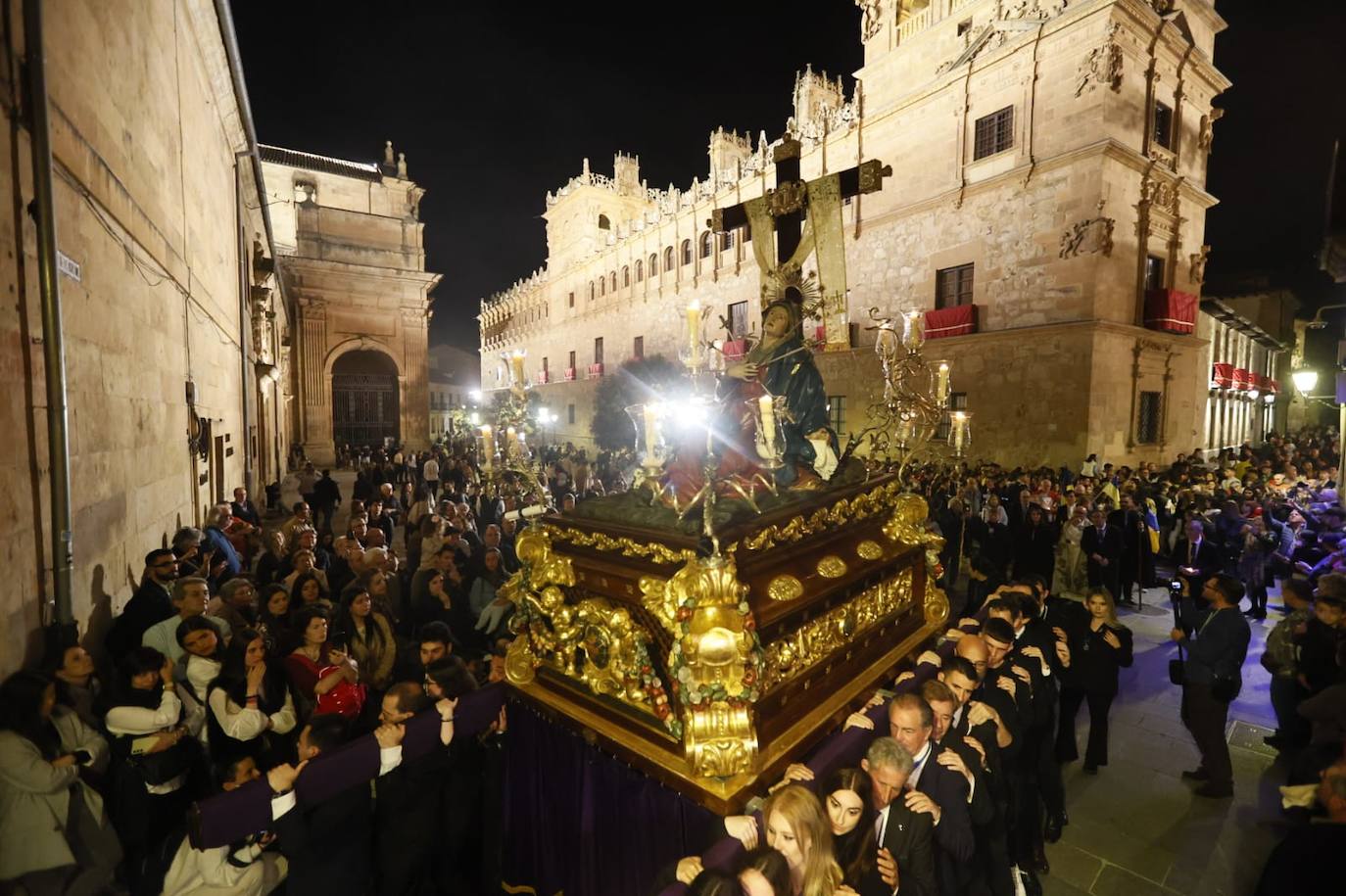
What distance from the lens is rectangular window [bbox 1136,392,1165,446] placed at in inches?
623

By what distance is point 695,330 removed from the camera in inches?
111

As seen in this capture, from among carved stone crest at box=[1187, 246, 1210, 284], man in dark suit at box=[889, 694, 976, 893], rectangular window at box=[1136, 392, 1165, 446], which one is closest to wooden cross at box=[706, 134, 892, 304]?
man in dark suit at box=[889, 694, 976, 893]

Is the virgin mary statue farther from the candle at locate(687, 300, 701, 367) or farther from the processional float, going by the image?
the candle at locate(687, 300, 701, 367)

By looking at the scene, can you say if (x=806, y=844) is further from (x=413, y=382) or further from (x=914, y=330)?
(x=413, y=382)

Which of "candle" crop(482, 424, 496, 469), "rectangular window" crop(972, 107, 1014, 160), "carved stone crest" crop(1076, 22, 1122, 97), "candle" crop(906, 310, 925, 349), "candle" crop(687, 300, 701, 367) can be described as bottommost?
"candle" crop(482, 424, 496, 469)

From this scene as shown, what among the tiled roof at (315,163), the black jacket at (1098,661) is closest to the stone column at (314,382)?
the tiled roof at (315,163)

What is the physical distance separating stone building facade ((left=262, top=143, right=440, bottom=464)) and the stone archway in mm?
37

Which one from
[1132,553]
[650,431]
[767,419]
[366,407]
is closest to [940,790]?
[767,419]

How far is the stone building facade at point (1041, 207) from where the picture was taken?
14242mm

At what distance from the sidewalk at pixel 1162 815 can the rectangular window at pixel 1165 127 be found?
55.6 feet

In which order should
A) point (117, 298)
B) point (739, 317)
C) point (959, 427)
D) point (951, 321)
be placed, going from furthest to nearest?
point (739, 317) < point (951, 321) < point (959, 427) < point (117, 298)

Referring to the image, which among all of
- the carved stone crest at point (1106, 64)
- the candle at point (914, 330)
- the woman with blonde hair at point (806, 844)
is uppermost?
the carved stone crest at point (1106, 64)

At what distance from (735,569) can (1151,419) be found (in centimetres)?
1884

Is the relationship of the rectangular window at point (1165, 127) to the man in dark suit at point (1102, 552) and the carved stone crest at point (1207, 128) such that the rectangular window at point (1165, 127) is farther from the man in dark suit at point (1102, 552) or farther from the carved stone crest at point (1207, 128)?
the man in dark suit at point (1102, 552)
